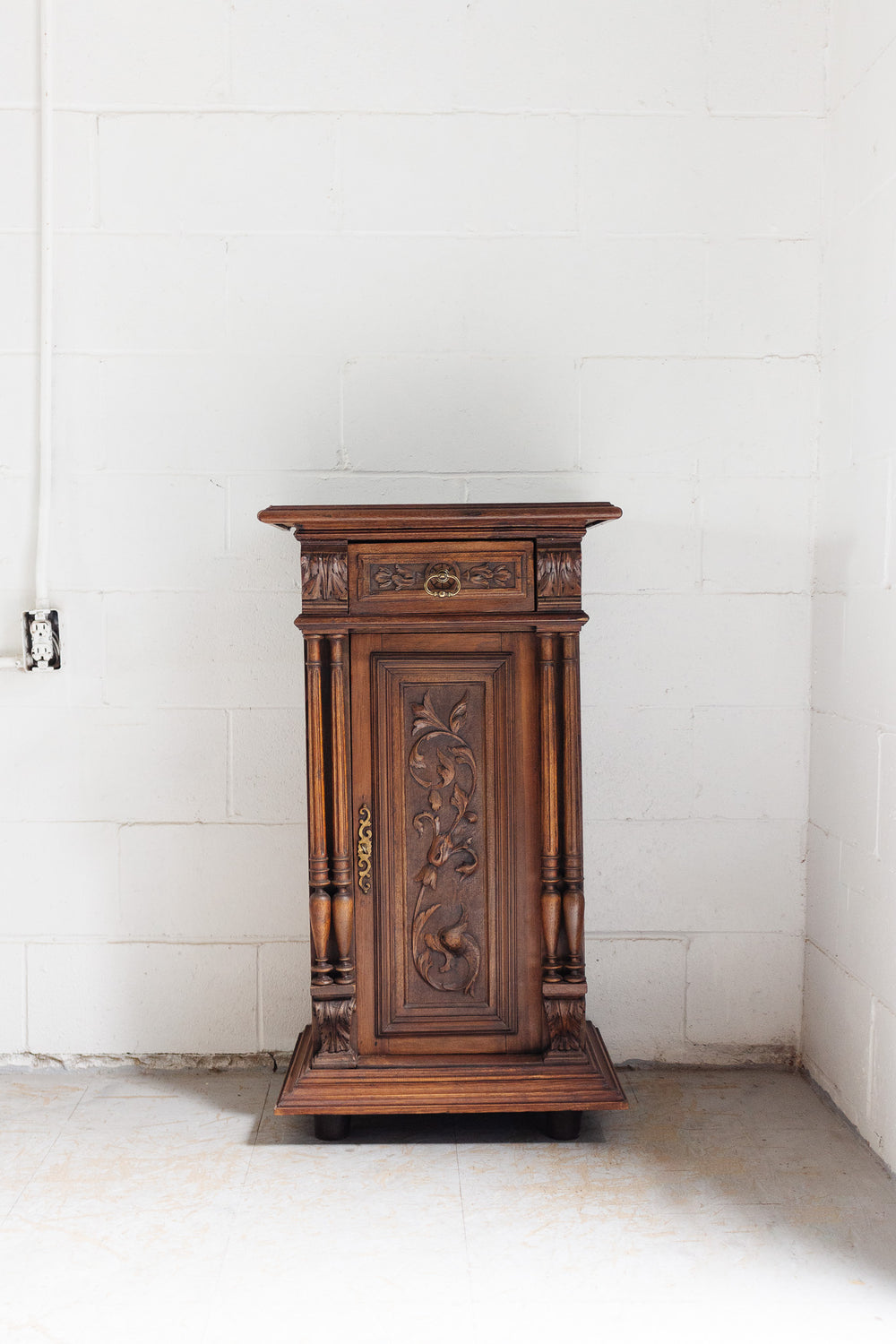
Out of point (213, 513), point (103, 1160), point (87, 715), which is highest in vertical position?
point (213, 513)

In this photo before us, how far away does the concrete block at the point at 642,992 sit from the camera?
252 centimetres

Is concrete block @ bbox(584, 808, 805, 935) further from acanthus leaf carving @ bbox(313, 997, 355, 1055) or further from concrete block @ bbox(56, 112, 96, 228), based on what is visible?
concrete block @ bbox(56, 112, 96, 228)

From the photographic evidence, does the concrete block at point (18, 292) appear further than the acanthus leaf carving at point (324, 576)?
Yes

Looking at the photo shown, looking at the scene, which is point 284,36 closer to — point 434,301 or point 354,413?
point 434,301

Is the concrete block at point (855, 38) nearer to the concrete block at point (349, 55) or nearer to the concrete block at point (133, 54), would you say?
the concrete block at point (349, 55)

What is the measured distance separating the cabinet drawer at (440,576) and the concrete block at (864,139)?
107cm

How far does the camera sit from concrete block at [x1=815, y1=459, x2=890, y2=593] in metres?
2.14

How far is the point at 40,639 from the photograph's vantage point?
2408 mm

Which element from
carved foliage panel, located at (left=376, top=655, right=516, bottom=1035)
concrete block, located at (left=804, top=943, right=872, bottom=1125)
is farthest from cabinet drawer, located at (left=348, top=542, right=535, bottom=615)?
concrete block, located at (left=804, top=943, right=872, bottom=1125)

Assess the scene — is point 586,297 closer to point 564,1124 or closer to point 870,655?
point 870,655

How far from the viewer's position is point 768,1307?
1.63 m

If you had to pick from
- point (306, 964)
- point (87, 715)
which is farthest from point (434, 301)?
point (306, 964)

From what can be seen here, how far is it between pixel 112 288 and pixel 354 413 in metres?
0.62

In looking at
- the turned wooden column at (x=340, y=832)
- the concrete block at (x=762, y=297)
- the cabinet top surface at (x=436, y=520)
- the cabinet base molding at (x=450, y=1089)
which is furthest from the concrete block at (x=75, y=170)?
the cabinet base molding at (x=450, y=1089)
